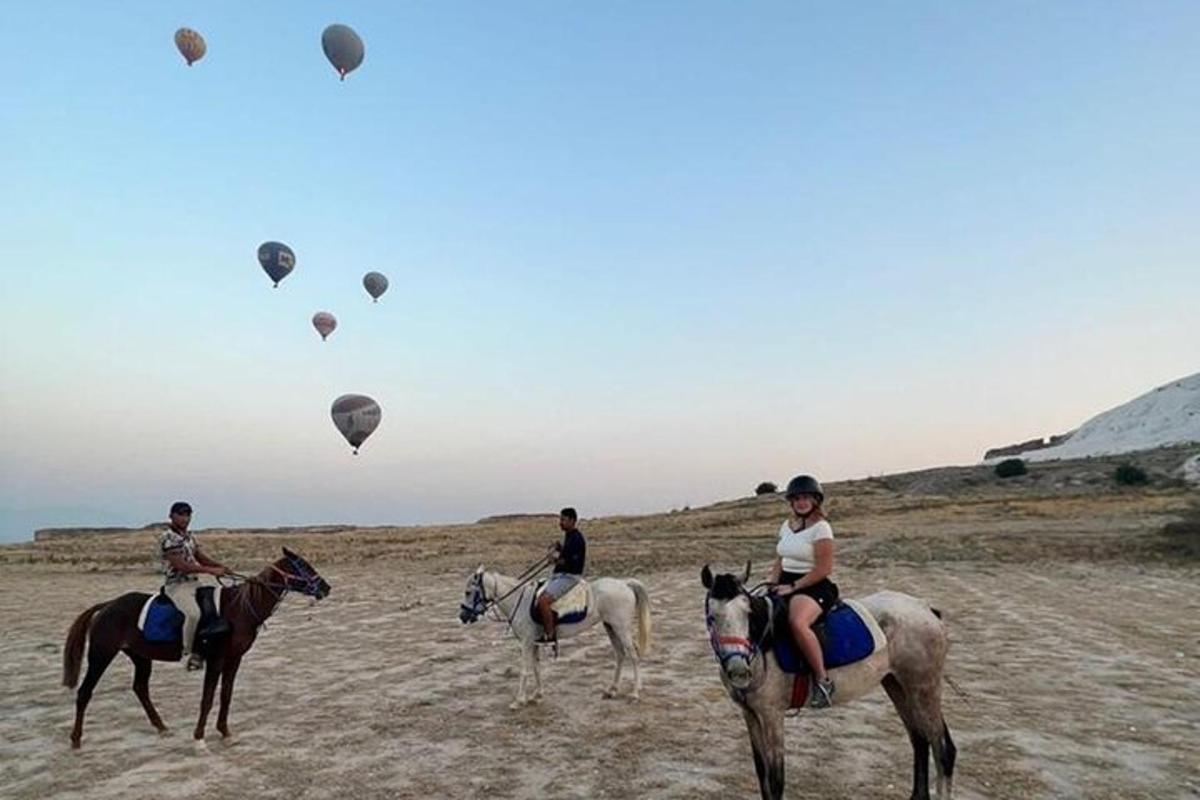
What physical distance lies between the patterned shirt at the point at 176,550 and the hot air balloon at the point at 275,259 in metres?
33.3

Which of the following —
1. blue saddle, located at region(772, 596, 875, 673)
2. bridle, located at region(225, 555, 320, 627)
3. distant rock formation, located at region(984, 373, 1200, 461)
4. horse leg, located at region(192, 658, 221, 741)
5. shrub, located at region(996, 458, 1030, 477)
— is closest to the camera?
blue saddle, located at region(772, 596, 875, 673)

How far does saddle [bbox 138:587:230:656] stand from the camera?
9.36 metres

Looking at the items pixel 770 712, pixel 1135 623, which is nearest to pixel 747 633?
pixel 770 712

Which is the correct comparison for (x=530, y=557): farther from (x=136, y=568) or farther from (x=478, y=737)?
(x=478, y=737)

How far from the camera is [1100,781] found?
7.34 m

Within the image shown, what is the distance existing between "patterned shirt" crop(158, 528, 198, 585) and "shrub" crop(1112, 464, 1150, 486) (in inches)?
2536

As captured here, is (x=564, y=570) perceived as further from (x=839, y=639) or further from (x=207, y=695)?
(x=839, y=639)

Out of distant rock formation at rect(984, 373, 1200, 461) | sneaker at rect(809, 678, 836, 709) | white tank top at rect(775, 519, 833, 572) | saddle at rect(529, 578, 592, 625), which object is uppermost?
distant rock formation at rect(984, 373, 1200, 461)

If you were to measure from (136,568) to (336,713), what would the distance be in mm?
32154

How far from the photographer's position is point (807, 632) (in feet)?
20.1

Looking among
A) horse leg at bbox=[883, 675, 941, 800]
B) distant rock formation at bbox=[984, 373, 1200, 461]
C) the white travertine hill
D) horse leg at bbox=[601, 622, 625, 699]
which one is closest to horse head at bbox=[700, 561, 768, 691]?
horse leg at bbox=[883, 675, 941, 800]

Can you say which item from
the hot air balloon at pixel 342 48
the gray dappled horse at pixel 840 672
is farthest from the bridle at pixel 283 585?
the hot air balloon at pixel 342 48

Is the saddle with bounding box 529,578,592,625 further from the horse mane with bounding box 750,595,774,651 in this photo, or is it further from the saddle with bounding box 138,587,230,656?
the horse mane with bounding box 750,595,774,651

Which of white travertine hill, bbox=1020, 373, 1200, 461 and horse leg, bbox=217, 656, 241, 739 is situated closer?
horse leg, bbox=217, 656, 241, 739
